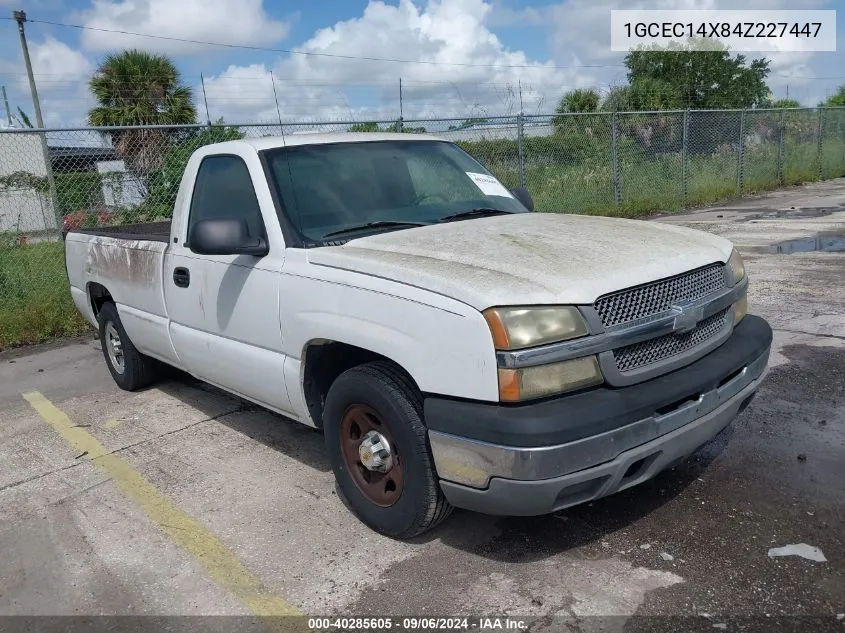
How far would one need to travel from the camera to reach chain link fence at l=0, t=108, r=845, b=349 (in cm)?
845

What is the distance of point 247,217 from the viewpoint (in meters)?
3.93

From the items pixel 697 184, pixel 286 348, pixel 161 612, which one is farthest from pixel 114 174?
pixel 697 184

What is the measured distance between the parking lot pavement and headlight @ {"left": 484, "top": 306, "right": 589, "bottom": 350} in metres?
1.02

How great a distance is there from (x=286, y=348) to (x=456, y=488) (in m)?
1.22

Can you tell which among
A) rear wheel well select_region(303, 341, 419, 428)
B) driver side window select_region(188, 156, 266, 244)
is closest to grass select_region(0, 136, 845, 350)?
driver side window select_region(188, 156, 266, 244)

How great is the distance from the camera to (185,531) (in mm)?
3592

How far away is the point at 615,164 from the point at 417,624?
12.5 m

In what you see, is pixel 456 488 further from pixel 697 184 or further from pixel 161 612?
pixel 697 184

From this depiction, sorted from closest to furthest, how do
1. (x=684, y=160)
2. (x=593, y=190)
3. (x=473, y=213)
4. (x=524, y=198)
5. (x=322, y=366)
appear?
1. (x=322, y=366)
2. (x=473, y=213)
3. (x=524, y=198)
4. (x=593, y=190)
5. (x=684, y=160)

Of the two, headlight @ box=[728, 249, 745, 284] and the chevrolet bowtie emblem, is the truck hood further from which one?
the chevrolet bowtie emblem

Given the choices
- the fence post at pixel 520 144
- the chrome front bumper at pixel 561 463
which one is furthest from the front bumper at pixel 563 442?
the fence post at pixel 520 144

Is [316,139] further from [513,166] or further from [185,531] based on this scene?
[513,166]

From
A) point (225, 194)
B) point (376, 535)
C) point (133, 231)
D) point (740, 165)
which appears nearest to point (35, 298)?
point (133, 231)

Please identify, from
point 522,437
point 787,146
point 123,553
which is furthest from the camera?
point 787,146
